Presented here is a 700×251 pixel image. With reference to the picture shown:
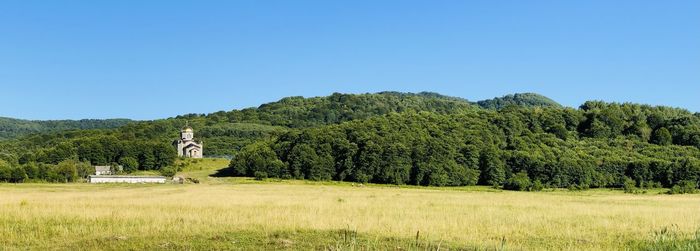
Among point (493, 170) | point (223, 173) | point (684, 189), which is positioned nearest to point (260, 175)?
point (223, 173)

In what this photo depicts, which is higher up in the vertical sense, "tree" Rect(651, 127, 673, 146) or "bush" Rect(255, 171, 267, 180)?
"tree" Rect(651, 127, 673, 146)

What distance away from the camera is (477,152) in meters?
144

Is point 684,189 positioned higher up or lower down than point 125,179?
lower down

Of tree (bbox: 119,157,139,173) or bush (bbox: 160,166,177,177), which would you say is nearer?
bush (bbox: 160,166,177,177)

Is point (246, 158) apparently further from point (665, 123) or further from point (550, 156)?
point (665, 123)

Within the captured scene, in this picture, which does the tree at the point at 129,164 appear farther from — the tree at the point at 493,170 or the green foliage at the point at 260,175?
the tree at the point at 493,170

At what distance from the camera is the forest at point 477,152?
13450cm

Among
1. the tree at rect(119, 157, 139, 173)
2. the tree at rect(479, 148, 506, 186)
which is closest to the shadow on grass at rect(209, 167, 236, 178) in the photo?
the tree at rect(119, 157, 139, 173)

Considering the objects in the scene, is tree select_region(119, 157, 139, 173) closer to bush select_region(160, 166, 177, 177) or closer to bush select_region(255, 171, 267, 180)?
bush select_region(160, 166, 177, 177)

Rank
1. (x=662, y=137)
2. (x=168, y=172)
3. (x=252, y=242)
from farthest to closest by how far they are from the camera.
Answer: (x=662, y=137) < (x=168, y=172) < (x=252, y=242)

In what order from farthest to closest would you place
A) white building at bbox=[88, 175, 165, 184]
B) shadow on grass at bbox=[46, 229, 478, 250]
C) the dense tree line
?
the dense tree line, white building at bbox=[88, 175, 165, 184], shadow on grass at bbox=[46, 229, 478, 250]

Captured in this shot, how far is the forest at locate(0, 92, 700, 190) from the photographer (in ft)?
441

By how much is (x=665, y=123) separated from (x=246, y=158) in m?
106

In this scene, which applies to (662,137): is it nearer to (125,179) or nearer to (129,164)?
(125,179)
